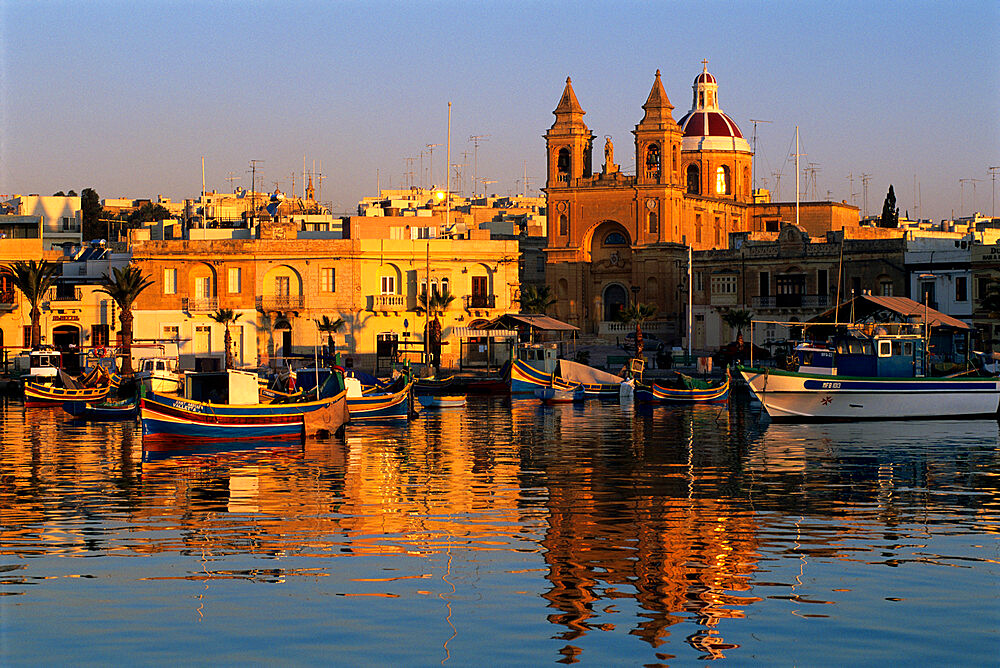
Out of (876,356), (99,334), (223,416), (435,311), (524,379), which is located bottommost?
(524,379)

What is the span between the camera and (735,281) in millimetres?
89938

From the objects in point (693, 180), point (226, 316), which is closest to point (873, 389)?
point (226, 316)

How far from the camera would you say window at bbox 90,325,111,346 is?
79875 millimetres

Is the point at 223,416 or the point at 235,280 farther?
the point at 235,280

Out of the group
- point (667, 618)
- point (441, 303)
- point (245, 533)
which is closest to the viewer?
point (667, 618)

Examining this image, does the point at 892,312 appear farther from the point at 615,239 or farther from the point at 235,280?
the point at 615,239

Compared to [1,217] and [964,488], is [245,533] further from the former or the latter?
[1,217]

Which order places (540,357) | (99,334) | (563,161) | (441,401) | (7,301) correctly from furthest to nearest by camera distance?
(563,161) → (99,334) → (7,301) → (540,357) → (441,401)

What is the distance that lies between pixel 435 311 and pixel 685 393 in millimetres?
24925

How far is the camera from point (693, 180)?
11175 centimetres

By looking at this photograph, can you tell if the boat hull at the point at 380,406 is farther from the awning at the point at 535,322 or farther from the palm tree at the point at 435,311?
the palm tree at the point at 435,311

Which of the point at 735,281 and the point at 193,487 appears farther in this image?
the point at 735,281

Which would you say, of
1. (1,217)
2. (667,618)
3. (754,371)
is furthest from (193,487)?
(1,217)

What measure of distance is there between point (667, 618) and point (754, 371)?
3376 cm
